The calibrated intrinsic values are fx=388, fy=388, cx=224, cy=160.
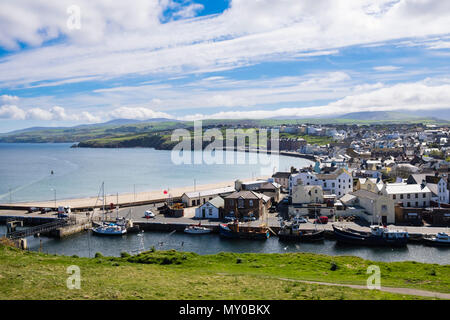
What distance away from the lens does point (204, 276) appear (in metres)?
19.2

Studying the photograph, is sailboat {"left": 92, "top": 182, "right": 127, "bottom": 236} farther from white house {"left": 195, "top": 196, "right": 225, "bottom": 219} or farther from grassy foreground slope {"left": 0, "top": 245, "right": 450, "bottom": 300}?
grassy foreground slope {"left": 0, "top": 245, "right": 450, "bottom": 300}

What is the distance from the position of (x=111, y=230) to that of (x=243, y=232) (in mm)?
13074

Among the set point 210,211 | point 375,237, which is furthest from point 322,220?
point 210,211

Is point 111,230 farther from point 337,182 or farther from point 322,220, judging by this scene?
point 337,182

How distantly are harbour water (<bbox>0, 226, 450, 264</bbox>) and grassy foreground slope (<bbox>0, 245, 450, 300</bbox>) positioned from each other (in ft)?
15.1

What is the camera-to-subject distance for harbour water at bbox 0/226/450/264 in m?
30.2

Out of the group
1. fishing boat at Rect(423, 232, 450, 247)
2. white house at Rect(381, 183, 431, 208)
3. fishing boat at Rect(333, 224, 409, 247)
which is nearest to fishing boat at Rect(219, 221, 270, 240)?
fishing boat at Rect(333, 224, 409, 247)

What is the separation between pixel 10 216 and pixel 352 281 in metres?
41.5

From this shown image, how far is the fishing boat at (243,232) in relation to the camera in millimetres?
35469
